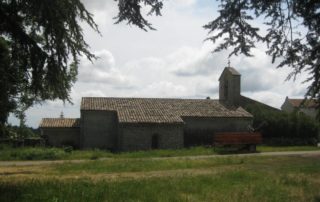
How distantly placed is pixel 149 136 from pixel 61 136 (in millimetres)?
9484

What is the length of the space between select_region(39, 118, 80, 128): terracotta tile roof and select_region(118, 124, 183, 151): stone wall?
728 centimetres

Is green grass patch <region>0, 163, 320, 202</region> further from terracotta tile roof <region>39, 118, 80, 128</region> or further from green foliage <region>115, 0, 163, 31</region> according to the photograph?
terracotta tile roof <region>39, 118, 80, 128</region>

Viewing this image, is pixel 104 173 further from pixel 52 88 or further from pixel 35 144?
pixel 35 144

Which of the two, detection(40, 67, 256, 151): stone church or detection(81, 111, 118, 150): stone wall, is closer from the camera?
detection(40, 67, 256, 151): stone church

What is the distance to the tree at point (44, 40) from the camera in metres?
13.4

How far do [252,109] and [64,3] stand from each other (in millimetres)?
42007

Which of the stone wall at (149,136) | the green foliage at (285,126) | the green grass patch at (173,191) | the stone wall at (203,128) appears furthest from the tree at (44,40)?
the green foliage at (285,126)

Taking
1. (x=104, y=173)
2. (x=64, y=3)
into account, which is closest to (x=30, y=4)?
(x=64, y=3)

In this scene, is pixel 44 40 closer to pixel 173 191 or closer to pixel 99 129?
pixel 173 191

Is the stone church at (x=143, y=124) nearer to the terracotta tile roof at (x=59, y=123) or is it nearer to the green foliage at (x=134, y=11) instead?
the terracotta tile roof at (x=59, y=123)

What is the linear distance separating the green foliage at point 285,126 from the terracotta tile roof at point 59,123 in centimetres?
1820

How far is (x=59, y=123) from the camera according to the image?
47.4 m

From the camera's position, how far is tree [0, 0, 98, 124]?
1344 centimetres

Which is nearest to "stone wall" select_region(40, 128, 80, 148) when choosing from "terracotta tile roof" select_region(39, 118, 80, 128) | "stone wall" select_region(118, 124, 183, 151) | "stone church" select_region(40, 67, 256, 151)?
"stone church" select_region(40, 67, 256, 151)
